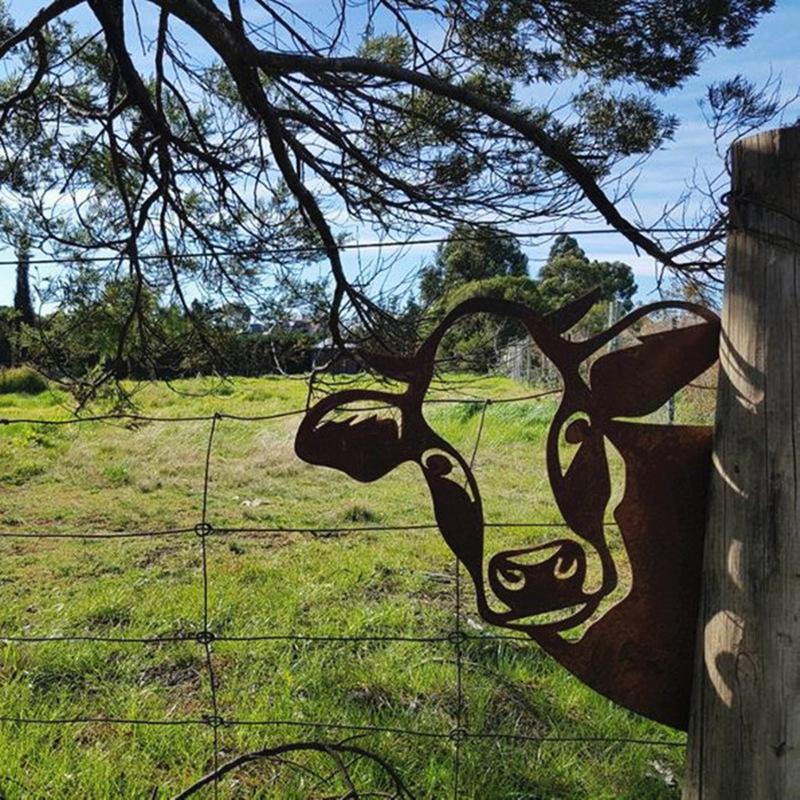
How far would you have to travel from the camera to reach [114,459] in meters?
5.79

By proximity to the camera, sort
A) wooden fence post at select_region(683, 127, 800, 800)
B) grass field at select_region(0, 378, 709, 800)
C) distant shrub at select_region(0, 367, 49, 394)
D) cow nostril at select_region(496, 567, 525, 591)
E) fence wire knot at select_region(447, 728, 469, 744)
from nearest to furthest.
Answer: wooden fence post at select_region(683, 127, 800, 800)
cow nostril at select_region(496, 567, 525, 591)
fence wire knot at select_region(447, 728, 469, 744)
grass field at select_region(0, 378, 709, 800)
distant shrub at select_region(0, 367, 49, 394)

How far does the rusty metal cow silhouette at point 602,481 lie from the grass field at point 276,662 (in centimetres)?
28

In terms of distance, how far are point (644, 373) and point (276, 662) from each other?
1.61m

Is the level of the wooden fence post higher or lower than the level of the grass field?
higher

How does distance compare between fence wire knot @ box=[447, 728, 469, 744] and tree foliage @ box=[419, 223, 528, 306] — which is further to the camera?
tree foliage @ box=[419, 223, 528, 306]

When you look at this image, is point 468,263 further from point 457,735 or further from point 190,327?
point 457,735

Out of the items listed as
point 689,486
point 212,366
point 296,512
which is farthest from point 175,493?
point 689,486

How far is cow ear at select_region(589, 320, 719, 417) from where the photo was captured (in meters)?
0.90

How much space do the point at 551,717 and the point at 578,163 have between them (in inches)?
62.2

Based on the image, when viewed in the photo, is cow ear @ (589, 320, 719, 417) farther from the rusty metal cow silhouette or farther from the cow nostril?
the cow nostril

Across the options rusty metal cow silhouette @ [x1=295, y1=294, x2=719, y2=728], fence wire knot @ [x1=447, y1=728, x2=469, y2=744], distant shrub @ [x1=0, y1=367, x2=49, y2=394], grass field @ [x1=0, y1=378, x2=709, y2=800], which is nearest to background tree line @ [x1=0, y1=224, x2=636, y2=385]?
grass field @ [x1=0, y1=378, x2=709, y2=800]

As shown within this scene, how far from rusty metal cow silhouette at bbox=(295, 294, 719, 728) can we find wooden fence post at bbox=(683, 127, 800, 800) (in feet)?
0.17

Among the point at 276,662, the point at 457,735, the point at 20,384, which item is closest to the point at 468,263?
the point at 276,662

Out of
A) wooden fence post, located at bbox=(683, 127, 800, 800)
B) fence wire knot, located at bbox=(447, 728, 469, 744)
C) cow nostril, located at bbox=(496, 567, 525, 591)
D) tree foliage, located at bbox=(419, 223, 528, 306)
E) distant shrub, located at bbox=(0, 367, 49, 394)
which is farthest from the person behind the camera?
distant shrub, located at bbox=(0, 367, 49, 394)
